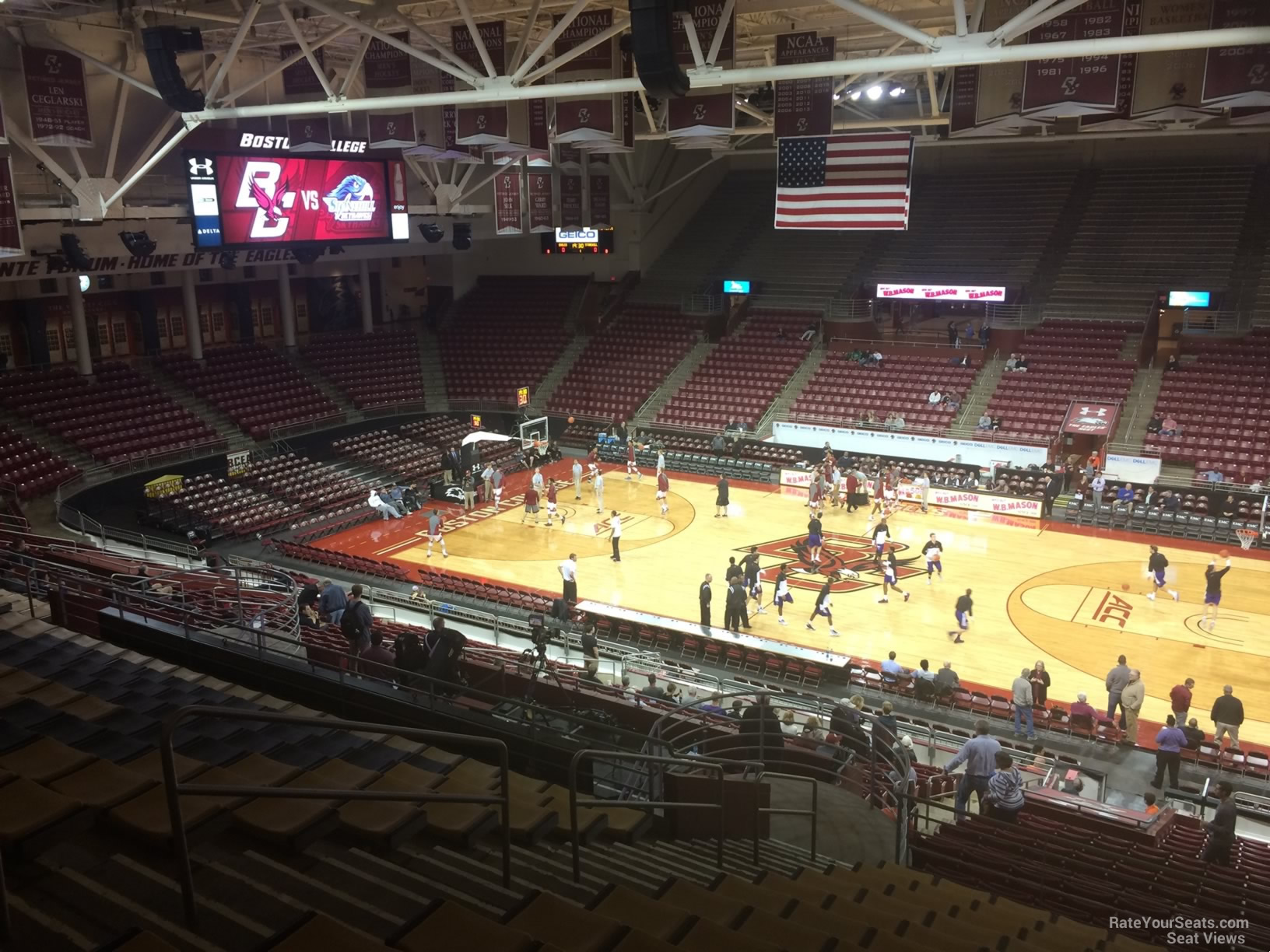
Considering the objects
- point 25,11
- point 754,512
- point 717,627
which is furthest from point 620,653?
point 25,11

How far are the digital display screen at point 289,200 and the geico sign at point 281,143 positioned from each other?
1.23 m

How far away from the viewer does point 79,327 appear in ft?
90.4

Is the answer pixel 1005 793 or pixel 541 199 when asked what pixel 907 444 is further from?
pixel 1005 793

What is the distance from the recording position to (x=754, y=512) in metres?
26.3

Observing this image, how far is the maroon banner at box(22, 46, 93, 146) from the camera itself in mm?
19062

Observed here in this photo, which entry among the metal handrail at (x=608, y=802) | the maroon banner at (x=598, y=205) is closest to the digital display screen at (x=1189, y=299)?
the maroon banner at (x=598, y=205)

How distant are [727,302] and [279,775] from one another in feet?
106

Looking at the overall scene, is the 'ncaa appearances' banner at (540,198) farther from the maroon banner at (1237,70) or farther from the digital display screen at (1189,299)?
the maroon banner at (1237,70)

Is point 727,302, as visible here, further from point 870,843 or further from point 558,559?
point 870,843

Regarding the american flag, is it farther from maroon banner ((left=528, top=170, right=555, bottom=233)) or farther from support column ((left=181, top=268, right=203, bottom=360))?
support column ((left=181, top=268, right=203, bottom=360))

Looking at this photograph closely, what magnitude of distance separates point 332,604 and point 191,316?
786 inches

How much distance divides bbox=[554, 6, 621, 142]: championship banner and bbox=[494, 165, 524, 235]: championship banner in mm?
11112

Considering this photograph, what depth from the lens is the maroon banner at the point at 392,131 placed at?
20.4 meters

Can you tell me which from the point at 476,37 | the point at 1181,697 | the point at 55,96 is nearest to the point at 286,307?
the point at 55,96
